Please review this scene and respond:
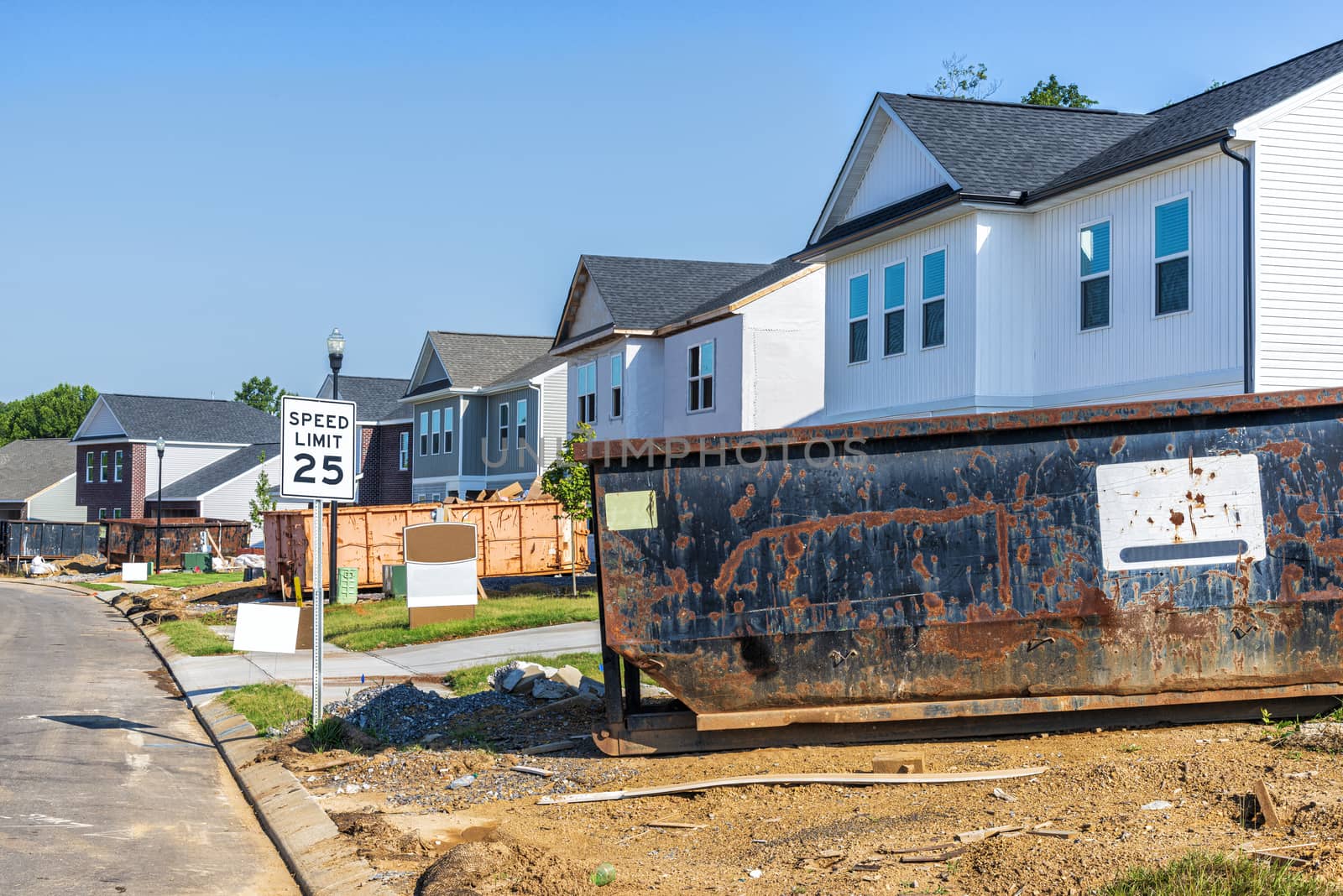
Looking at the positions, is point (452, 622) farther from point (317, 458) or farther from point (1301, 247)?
point (1301, 247)

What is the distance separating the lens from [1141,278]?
17.6m

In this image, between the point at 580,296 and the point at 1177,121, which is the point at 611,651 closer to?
the point at 1177,121

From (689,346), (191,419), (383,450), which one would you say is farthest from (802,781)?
(191,419)

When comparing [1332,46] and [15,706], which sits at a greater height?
[1332,46]

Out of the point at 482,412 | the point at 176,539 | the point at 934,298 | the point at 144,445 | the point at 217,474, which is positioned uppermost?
the point at 934,298

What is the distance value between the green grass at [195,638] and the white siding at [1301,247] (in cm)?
1525

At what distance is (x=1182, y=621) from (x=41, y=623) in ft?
81.7

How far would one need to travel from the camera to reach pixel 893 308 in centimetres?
2214

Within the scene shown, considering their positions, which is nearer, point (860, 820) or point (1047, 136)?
point (860, 820)

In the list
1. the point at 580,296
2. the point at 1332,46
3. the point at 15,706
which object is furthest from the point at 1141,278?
the point at 580,296

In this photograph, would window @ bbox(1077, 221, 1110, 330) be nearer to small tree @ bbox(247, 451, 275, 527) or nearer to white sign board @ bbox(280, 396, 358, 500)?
white sign board @ bbox(280, 396, 358, 500)

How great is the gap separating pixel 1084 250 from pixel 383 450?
43268 millimetres

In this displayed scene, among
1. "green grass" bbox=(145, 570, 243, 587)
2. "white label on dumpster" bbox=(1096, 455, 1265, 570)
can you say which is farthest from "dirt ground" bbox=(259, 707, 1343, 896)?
"green grass" bbox=(145, 570, 243, 587)

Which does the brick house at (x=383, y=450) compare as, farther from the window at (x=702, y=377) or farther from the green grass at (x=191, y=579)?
the window at (x=702, y=377)
